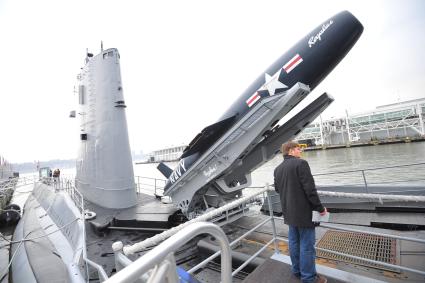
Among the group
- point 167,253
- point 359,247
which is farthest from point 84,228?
point 359,247

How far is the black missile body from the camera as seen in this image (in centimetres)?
426

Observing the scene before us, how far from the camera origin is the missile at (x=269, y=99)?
4312 millimetres

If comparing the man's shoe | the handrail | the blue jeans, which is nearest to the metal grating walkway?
the man's shoe

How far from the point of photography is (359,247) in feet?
12.5

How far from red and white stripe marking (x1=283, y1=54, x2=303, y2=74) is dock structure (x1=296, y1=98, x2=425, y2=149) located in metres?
46.4

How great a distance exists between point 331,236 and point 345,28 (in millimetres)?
3902

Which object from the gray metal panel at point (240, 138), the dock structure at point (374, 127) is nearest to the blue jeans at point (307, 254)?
the gray metal panel at point (240, 138)

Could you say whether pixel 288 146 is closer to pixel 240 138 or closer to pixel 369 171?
pixel 240 138

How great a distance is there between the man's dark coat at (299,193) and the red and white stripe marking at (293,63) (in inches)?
103

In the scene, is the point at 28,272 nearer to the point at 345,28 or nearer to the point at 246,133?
the point at 246,133

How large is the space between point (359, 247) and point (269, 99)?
3020 millimetres

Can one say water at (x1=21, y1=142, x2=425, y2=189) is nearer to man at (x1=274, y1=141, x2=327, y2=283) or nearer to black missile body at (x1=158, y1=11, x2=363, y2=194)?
black missile body at (x1=158, y1=11, x2=363, y2=194)

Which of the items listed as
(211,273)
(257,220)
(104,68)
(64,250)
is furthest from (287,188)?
(104,68)

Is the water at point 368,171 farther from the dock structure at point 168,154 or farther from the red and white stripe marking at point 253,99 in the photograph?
the dock structure at point 168,154
